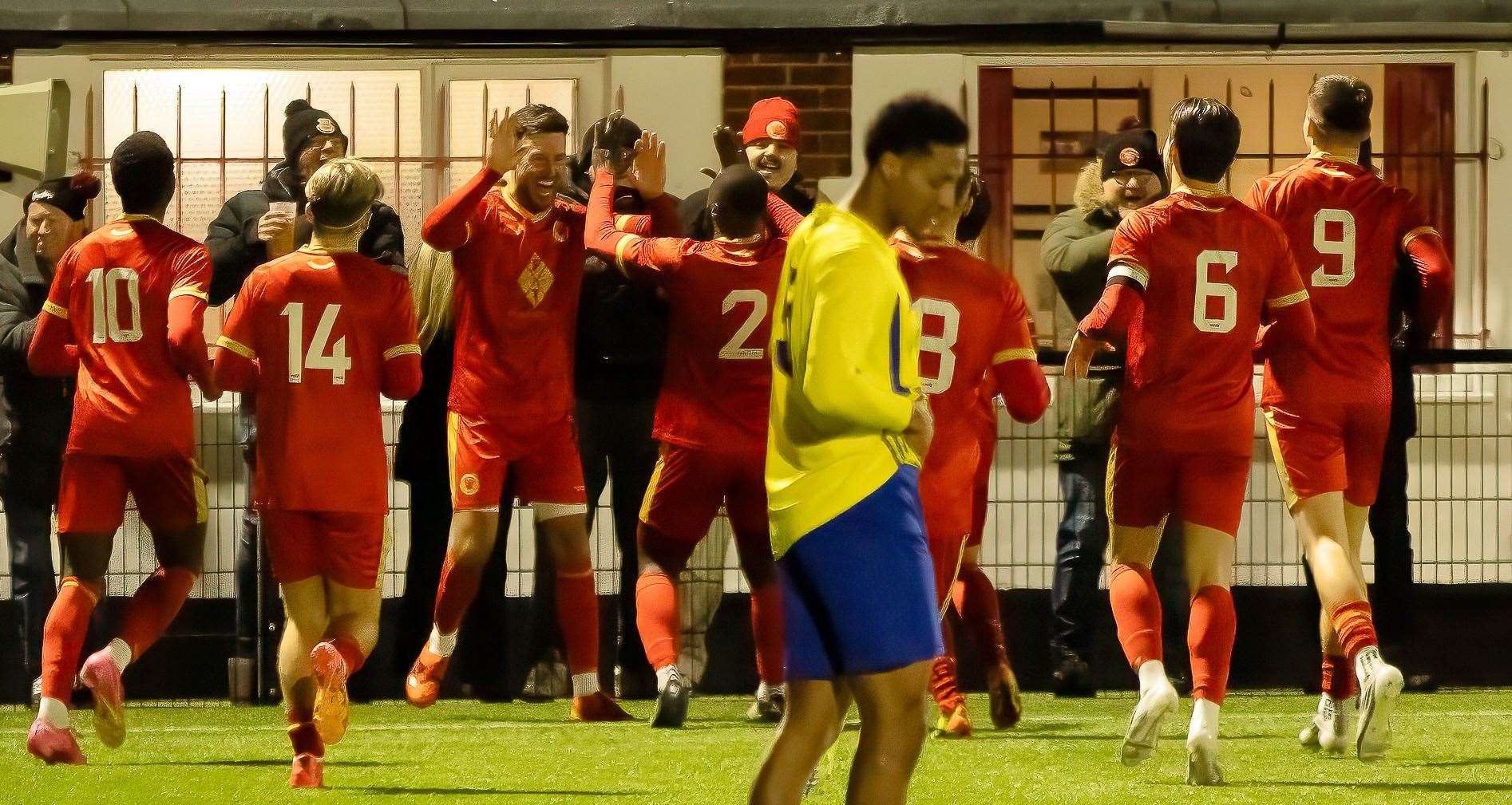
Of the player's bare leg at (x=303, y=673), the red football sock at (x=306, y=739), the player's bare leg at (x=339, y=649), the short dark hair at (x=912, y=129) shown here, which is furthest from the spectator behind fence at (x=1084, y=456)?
the short dark hair at (x=912, y=129)

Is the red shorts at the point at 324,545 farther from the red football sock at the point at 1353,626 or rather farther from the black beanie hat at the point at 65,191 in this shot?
the red football sock at the point at 1353,626

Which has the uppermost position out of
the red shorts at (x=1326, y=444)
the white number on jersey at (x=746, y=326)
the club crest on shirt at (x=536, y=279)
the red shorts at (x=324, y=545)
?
the club crest on shirt at (x=536, y=279)

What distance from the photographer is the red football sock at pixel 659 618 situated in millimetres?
7277

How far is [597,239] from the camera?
288 inches

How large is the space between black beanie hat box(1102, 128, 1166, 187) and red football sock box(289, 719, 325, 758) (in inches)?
138

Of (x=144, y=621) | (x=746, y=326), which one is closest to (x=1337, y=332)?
(x=746, y=326)

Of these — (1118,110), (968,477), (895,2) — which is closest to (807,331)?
(968,477)

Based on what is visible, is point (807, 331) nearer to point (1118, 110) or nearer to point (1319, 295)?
point (1319, 295)

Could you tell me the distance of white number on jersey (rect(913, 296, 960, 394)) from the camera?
655cm

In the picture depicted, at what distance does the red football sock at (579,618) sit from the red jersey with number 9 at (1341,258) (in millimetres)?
2350

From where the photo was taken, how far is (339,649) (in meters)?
6.49

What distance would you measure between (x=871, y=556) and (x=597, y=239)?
3185 mm

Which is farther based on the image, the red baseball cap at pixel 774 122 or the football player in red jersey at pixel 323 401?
the red baseball cap at pixel 774 122

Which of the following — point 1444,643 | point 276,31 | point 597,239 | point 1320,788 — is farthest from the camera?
point 1444,643
